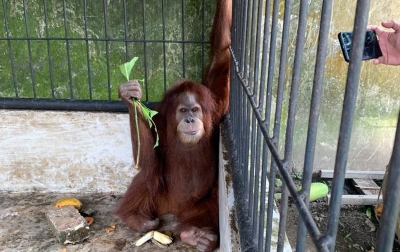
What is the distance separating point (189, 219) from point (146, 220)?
32 centimetres

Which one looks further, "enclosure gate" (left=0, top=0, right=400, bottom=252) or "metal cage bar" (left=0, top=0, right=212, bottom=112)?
"metal cage bar" (left=0, top=0, right=212, bottom=112)

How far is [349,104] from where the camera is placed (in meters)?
0.66

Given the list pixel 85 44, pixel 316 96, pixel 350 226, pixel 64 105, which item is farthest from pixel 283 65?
pixel 85 44

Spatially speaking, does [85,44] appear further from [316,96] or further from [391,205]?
[391,205]

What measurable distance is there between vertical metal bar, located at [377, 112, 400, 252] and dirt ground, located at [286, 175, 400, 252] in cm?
256

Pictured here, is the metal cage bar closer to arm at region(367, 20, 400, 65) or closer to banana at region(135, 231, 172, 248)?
banana at region(135, 231, 172, 248)

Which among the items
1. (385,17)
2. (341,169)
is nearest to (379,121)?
(385,17)

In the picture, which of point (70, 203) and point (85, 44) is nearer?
point (70, 203)

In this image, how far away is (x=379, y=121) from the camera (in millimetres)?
3746

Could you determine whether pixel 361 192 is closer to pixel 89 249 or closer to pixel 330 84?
pixel 330 84

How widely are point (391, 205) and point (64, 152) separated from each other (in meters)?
3.33

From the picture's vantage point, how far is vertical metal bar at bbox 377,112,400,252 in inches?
19.7

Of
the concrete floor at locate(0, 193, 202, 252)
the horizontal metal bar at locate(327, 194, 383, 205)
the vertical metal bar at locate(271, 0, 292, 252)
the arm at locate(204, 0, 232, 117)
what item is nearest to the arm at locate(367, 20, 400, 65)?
the vertical metal bar at locate(271, 0, 292, 252)

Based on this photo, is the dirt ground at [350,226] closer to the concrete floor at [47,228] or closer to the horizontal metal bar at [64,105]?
the concrete floor at [47,228]
